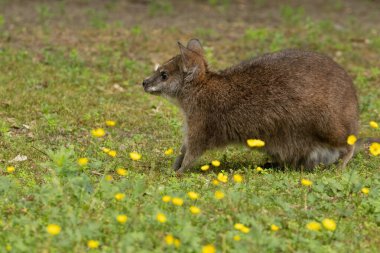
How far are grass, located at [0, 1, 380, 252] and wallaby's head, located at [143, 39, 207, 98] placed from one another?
76 centimetres

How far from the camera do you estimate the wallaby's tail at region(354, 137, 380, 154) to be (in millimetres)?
8234

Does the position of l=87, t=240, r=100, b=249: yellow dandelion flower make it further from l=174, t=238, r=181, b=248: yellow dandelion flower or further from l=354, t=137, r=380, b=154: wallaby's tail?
l=354, t=137, r=380, b=154: wallaby's tail

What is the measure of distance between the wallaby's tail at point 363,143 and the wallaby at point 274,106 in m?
0.31

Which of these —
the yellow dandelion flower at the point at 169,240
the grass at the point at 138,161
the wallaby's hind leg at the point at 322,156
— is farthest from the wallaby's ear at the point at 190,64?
the yellow dandelion flower at the point at 169,240

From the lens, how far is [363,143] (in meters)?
8.38

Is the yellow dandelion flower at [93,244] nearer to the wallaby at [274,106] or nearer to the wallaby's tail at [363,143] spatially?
the wallaby at [274,106]

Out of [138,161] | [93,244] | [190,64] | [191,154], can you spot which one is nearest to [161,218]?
[93,244]

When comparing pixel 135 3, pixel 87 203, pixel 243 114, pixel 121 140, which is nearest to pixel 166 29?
pixel 135 3

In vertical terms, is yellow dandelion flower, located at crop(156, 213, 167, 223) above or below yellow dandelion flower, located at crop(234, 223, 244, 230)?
above

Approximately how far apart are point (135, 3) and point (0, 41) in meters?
4.15

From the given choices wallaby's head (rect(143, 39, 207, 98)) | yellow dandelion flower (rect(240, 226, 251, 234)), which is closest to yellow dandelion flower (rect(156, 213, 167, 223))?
yellow dandelion flower (rect(240, 226, 251, 234))

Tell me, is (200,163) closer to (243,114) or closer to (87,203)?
(243,114)

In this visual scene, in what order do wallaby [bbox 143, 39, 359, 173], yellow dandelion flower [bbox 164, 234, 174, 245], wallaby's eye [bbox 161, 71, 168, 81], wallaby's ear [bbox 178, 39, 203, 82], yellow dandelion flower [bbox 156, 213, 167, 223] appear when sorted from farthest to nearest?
wallaby's eye [bbox 161, 71, 168, 81], wallaby's ear [bbox 178, 39, 203, 82], wallaby [bbox 143, 39, 359, 173], yellow dandelion flower [bbox 156, 213, 167, 223], yellow dandelion flower [bbox 164, 234, 174, 245]

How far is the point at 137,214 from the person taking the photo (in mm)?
5539
